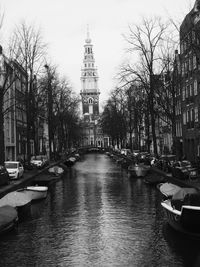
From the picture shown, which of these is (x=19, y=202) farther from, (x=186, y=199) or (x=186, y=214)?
(x=186, y=214)

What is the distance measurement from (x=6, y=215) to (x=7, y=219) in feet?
1.43

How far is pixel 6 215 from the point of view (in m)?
19.9

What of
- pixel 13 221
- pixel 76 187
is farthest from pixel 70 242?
pixel 76 187

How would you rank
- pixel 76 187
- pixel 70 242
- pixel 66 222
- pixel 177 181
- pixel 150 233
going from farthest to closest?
pixel 76 187, pixel 177 181, pixel 66 222, pixel 150 233, pixel 70 242

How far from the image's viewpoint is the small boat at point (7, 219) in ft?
62.2

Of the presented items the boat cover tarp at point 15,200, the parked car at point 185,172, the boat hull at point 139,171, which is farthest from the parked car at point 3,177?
the boat hull at point 139,171

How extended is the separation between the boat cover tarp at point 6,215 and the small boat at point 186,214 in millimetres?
6604

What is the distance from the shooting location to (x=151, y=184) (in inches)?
1569

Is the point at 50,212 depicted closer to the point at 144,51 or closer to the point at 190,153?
the point at 144,51

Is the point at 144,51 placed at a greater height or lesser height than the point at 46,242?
greater

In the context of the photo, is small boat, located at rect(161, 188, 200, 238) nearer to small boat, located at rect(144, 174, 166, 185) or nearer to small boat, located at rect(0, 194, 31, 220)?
small boat, located at rect(0, 194, 31, 220)

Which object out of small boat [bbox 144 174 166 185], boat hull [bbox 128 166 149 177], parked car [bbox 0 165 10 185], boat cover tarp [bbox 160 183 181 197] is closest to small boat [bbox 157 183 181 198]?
boat cover tarp [bbox 160 183 181 197]

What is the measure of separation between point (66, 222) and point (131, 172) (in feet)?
94.1

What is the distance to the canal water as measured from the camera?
15.5m
